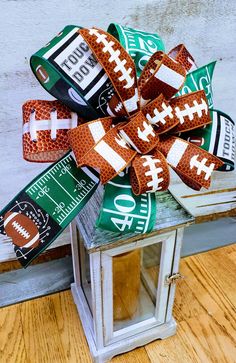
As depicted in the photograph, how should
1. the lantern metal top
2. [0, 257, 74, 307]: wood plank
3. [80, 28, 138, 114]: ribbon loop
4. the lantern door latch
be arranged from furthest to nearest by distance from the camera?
1. [0, 257, 74, 307]: wood plank
2. the lantern door latch
3. the lantern metal top
4. [80, 28, 138, 114]: ribbon loop

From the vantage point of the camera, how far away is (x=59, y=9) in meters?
0.53

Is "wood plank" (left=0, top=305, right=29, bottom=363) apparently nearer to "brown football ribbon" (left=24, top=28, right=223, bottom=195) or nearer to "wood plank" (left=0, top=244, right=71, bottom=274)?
"wood plank" (left=0, top=244, right=71, bottom=274)

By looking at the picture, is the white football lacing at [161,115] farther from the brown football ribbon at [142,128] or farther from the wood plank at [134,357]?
the wood plank at [134,357]

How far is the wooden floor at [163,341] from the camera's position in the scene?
632 mm

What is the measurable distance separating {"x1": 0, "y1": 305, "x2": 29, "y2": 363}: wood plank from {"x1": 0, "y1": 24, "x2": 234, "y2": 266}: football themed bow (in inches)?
12.2

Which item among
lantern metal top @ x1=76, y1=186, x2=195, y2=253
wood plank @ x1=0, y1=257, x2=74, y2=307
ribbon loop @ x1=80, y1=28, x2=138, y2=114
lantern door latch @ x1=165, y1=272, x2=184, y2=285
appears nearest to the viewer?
ribbon loop @ x1=80, y1=28, x2=138, y2=114

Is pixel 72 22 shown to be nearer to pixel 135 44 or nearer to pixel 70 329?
pixel 135 44

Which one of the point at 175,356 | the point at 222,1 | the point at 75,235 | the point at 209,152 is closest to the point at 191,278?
the point at 175,356

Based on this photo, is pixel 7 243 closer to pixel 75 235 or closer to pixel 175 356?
pixel 75 235

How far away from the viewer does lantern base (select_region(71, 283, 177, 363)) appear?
61cm

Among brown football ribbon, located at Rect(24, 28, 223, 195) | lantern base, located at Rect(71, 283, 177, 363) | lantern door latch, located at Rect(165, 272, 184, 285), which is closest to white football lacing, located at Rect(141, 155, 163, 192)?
brown football ribbon, located at Rect(24, 28, 223, 195)

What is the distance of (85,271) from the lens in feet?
2.13

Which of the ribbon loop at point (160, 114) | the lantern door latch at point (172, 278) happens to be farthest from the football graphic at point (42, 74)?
the lantern door latch at point (172, 278)

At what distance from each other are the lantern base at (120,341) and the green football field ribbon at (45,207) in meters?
0.29
